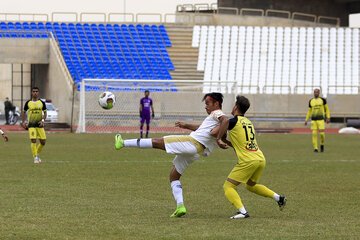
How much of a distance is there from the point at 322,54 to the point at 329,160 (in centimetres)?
3163

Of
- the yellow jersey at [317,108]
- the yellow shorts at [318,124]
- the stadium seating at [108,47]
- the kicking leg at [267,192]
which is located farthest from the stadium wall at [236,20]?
the kicking leg at [267,192]

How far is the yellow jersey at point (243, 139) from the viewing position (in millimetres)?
9680

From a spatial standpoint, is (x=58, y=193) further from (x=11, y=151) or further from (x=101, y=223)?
(x=11, y=151)

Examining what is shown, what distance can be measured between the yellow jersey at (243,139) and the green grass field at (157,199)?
2.71ft

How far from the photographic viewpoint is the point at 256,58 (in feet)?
166

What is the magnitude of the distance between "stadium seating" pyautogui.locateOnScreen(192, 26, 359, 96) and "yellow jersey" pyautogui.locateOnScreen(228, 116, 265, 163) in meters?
36.7

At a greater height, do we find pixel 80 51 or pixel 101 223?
pixel 80 51

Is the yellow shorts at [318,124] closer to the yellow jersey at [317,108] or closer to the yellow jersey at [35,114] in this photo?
the yellow jersey at [317,108]

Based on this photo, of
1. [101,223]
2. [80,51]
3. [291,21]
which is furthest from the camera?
[291,21]

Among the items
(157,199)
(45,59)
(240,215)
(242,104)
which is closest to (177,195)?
(240,215)

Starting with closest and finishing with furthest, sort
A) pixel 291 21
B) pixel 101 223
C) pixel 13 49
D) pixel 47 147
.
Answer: pixel 101 223, pixel 47 147, pixel 13 49, pixel 291 21

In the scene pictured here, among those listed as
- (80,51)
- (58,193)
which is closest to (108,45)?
(80,51)

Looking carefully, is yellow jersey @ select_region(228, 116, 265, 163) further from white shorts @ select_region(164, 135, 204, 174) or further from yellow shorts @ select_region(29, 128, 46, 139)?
yellow shorts @ select_region(29, 128, 46, 139)

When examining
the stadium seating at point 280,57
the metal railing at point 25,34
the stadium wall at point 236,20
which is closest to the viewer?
the metal railing at point 25,34
